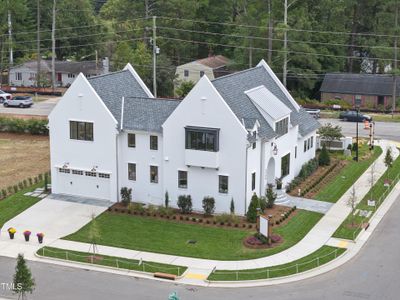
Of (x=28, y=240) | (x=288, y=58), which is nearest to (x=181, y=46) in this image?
(x=288, y=58)

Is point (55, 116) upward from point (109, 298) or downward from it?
upward

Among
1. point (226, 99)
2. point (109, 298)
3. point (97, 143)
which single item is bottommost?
point (109, 298)

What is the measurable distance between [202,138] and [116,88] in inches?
371

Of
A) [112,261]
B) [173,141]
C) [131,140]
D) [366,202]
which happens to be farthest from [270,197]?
[112,261]

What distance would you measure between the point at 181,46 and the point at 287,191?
5698 cm

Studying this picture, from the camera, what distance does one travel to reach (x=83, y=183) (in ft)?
160

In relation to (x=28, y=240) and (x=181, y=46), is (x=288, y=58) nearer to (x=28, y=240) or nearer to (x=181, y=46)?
(x=181, y=46)

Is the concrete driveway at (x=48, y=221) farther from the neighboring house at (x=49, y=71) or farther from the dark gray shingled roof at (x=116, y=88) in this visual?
the neighboring house at (x=49, y=71)

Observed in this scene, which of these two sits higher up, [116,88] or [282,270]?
[116,88]

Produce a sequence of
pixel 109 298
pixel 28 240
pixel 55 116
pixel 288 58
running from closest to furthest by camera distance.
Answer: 1. pixel 109 298
2. pixel 28 240
3. pixel 55 116
4. pixel 288 58

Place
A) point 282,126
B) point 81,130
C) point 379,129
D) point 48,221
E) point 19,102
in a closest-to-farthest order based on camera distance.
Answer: point 48,221
point 81,130
point 282,126
point 379,129
point 19,102

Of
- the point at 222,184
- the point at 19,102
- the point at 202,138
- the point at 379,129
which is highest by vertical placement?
the point at 202,138

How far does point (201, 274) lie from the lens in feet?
115

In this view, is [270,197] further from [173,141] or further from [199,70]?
[199,70]
